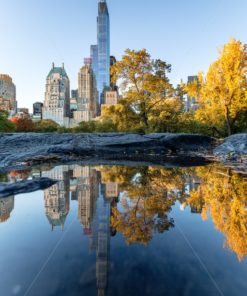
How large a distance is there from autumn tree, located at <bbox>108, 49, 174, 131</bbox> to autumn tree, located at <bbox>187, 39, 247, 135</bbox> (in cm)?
219

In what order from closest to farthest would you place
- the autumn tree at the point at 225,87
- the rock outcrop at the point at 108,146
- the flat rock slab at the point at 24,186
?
the flat rock slab at the point at 24,186
the rock outcrop at the point at 108,146
the autumn tree at the point at 225,87

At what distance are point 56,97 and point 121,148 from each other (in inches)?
5755

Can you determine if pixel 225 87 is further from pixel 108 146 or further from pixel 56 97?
pixel 56 97

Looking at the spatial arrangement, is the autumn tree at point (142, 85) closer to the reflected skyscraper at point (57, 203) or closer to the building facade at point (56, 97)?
the reflected skyscraper at point (57, 203)

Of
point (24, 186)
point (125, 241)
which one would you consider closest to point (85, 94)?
point (24, 186)

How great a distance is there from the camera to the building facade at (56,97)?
142875 millimetres

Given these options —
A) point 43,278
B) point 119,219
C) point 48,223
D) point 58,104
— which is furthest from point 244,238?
point 58,104

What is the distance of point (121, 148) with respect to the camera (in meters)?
9.40

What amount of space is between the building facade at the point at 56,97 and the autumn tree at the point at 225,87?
447ft

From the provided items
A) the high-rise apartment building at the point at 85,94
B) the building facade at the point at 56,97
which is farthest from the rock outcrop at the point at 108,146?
the high-rise apartment building at the point at 85,94

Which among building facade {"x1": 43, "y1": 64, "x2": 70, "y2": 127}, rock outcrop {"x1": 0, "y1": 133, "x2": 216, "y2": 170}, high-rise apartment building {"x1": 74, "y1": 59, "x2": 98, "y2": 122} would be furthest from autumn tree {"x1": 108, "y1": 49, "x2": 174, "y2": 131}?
high-rise apartment building {"x1": 74, "y1": 59, "x2": 98, "y2": 122}

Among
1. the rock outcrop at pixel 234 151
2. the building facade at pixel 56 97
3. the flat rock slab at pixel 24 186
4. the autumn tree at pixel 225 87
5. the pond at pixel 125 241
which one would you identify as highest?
the building facade at pixel 56 97

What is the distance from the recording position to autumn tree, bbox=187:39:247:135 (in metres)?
13.1

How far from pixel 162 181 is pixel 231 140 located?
21.7 feet
